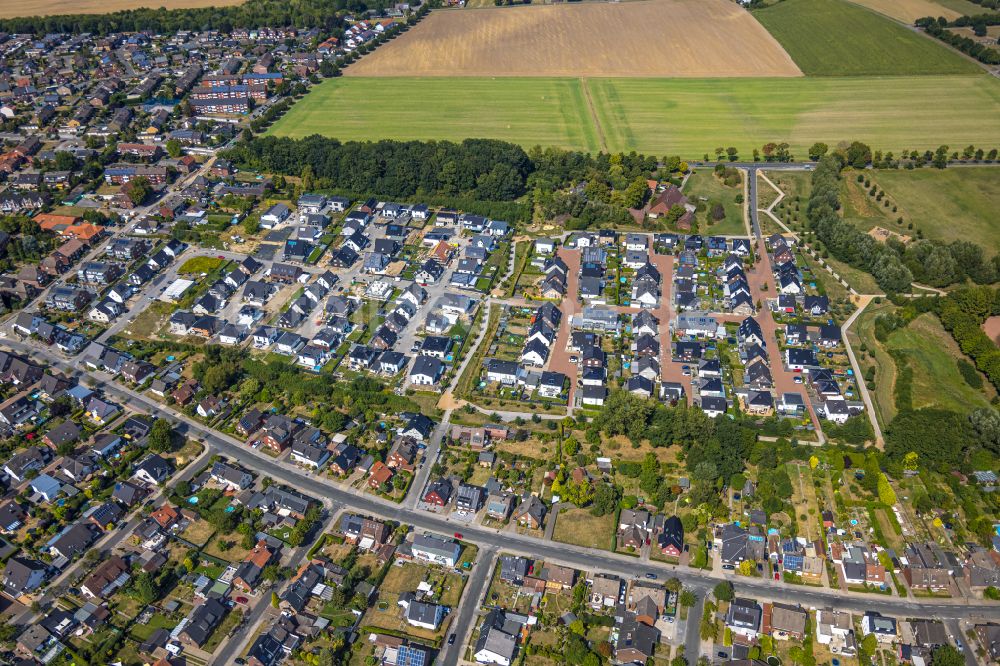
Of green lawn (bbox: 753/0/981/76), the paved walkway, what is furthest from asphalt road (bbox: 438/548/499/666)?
green lawn (bbox: 753/0/981/76)

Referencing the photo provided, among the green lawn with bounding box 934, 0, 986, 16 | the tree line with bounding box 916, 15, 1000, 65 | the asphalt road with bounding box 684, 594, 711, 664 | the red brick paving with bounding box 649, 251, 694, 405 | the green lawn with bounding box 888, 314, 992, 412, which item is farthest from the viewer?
the green lawn with bounding box 934, 0, 986, 16

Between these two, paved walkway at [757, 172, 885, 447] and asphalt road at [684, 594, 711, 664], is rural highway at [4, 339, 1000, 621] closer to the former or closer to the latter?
asphalt road at [684, 594, 711, 664]

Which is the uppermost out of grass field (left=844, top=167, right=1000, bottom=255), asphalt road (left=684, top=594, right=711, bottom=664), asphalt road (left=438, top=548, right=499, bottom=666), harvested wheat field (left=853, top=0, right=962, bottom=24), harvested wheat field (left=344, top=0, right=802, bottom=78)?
harvested wheat field (left=853, top=0, right=962, bottom=24)

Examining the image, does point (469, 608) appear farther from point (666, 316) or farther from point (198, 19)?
point (198, 19)

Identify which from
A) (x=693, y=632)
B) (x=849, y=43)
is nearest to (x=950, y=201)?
(x=849, y=43)

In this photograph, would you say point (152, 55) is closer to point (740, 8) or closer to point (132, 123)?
point (132, 123)

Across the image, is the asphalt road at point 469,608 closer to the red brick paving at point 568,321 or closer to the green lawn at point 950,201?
the red brick paving at point 568,321

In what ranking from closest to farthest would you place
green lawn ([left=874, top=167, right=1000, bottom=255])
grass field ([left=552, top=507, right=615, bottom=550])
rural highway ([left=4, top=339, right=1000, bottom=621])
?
1. rural highway ([left=4, top=339, right=1000, bottom=621])
2. grass field ([left=552, top=507, right=615, bottom=550])
3. green lawn ([left=874, top=167, right=1000, bottom=255])
